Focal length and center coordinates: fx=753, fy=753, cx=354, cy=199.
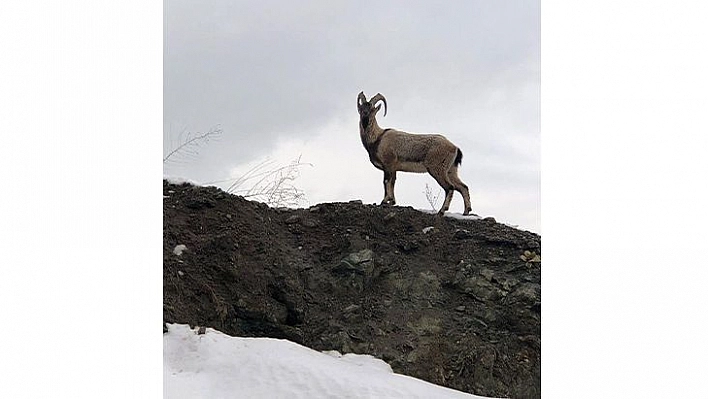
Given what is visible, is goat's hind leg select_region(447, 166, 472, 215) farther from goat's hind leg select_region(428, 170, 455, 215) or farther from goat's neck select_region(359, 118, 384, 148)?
goat's neck select_region(359, 118, 384, 148)

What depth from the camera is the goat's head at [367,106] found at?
3.71 meters

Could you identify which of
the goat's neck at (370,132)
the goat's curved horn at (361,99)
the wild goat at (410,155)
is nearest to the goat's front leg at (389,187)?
the wild goat at (410,155)

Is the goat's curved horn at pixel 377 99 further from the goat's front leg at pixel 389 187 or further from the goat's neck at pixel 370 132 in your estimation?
the goat's front leg at pixel 389 187

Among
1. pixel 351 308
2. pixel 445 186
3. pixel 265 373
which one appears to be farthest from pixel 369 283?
pixel 265 373

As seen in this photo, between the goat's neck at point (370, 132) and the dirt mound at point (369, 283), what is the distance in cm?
33

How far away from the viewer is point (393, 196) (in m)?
3.87

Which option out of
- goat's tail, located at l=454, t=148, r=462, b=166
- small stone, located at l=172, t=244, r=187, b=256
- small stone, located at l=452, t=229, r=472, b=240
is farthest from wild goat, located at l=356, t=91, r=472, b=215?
small stone, located at l=172, t=244, r=187, b=256

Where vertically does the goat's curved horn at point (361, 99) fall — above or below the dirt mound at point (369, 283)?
above
